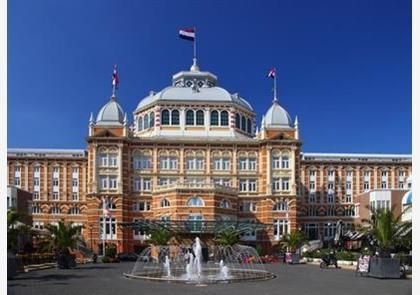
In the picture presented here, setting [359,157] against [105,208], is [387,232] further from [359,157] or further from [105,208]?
[359,157]

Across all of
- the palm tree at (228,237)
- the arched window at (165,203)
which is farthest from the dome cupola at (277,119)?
the palm tree at (228,237)

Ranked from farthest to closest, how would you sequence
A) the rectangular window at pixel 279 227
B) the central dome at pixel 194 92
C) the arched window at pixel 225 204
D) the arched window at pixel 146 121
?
1. the arched window at pixel 146 121
2. the central dome at pixel 194 92
3. the rectangular window at pixel 279 227
4. the arched window at pixel 225 204

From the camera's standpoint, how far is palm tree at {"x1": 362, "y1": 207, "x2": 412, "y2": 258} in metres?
28.5

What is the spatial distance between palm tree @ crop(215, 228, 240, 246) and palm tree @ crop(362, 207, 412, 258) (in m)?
25.6

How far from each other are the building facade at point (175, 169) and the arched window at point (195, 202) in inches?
4.2

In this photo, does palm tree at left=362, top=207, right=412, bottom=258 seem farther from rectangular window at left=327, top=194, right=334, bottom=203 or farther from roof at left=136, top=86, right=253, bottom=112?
rectangular window at left=327, top=194, right=334, bottom=203

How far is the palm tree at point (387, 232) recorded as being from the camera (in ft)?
→ 93.6

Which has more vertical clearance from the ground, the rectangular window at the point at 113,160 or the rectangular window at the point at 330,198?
the rectangular window at the point at 113,160

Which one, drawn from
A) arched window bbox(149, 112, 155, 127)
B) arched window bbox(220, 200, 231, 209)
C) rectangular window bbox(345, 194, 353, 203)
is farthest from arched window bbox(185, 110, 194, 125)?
rectangular window bbox(345, 194, 353, 203)

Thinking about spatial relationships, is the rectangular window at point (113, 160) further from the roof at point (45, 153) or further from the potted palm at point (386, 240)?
the potted palm at point (386, 240)

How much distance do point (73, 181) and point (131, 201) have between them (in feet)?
39.4

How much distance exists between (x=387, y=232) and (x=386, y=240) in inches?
16.6

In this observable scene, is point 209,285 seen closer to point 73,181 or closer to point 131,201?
point 131,201
